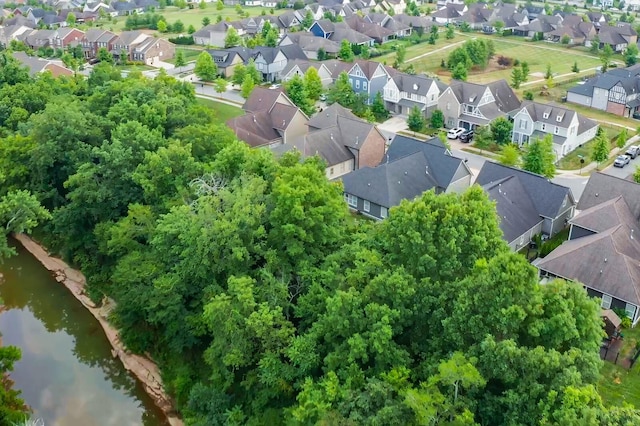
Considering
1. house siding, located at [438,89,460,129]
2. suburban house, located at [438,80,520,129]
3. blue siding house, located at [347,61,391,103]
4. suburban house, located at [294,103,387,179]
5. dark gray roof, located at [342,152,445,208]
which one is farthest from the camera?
blue siding house, located at [347,61,391,103]

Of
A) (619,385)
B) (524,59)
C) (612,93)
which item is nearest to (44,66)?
(524,59)

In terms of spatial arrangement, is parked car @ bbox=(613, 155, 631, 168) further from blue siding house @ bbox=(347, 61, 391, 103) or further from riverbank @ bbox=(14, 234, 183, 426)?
riverbank @ bbox=(14, 234, 183, 426)

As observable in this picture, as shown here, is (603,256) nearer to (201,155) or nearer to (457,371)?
(457,371)

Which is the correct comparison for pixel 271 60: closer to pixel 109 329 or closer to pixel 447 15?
pixel 447 15

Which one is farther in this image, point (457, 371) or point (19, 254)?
point (19, 254)

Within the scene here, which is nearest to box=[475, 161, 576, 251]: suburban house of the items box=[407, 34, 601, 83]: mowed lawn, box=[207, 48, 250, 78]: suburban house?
box=[407, 34, 601, 83]: mowed lawn

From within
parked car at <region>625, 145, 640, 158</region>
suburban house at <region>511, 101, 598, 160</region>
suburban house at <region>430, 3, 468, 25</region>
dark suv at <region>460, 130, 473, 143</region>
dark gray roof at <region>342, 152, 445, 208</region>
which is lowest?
suburban house at <region>430, 3, 468, 25</region>

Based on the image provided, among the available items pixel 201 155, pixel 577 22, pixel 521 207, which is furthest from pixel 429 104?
pixel 577 22
